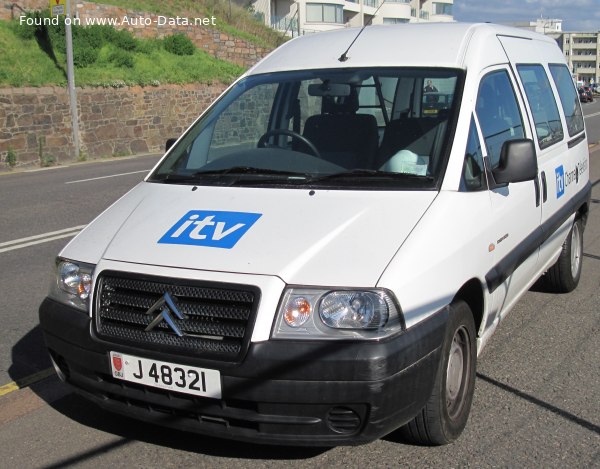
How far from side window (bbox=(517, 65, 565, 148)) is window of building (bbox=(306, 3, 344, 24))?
58.2m

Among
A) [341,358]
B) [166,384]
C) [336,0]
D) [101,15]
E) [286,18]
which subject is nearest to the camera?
[341,358]

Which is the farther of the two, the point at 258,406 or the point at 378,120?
the point at 378,120

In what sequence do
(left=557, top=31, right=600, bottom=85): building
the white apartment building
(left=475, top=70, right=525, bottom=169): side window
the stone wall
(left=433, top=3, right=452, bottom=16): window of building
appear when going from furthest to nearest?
(left=557, top=31, right=600, bottom=85): building → (left=433, top=3, right=452, bottom=16): window of building → the white apartment building → the stone wall → (left=475, top=70, right=525, bottom=169): side window

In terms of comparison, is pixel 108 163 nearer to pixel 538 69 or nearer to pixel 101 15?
pixel 101 15

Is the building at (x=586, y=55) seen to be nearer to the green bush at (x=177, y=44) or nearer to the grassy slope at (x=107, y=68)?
the green bush at (x=177, y=44)

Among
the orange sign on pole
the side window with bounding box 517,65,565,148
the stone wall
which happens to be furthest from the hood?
the orange sign on pole

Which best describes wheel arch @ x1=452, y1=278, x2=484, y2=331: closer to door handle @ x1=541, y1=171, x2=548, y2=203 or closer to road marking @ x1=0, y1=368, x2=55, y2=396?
door handle @ x1=541, y1=171, x2=548, y2=203

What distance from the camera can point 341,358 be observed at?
2932mm

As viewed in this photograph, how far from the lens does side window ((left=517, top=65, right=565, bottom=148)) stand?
5.01 metres

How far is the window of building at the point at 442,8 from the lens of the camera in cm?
8603

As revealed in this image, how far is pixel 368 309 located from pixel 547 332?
2.71m

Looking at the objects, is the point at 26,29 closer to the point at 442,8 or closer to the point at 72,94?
the point at 72,94

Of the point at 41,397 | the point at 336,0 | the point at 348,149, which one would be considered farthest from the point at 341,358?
the point at 336,0

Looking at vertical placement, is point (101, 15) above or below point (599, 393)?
above
